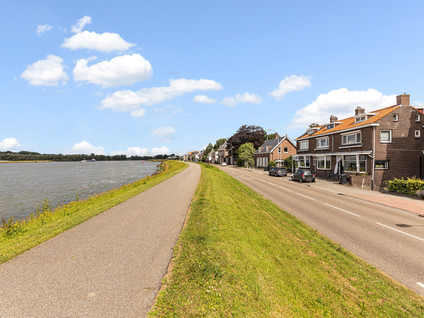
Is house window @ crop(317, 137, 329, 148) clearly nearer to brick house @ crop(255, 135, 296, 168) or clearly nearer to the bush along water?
the bush along water

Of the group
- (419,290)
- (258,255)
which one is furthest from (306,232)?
(258,255)

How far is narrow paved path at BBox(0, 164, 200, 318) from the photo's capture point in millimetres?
3820

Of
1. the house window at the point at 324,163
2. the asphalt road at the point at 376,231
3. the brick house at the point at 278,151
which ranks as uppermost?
the brick house at the point at 278,151

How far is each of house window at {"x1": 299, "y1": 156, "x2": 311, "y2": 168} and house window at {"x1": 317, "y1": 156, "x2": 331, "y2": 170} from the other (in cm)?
267

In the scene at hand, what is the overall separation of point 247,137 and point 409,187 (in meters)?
52.6

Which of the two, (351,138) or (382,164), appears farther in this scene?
(351,138)

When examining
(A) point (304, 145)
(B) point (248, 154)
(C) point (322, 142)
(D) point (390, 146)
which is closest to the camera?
(D) point (390, 146)

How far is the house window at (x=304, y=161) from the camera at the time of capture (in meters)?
39.8

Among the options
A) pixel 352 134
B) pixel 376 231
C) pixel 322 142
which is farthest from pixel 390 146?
pixel 376 231

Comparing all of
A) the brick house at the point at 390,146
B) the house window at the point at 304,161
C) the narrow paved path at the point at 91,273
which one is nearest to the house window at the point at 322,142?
the house window at the point at 304,161

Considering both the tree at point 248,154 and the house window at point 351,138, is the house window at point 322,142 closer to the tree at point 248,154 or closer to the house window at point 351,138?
the house window at point 351,138

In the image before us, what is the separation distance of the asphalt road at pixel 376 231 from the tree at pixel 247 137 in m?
55.3

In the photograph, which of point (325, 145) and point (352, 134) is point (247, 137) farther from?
point (352, 134)

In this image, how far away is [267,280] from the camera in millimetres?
4883
